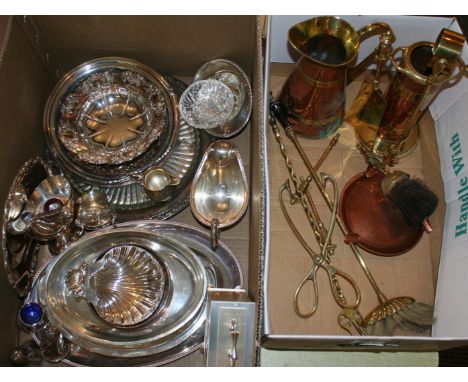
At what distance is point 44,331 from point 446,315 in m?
0.63

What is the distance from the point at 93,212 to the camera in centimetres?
78

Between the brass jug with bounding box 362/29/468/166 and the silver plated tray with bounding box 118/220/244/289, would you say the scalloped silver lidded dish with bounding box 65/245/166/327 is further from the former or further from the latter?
the brass jug with bounding box 362/29/468/166

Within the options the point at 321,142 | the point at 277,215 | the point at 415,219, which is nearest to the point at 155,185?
the point at 277,215

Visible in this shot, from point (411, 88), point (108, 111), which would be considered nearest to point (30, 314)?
point (108, 111)

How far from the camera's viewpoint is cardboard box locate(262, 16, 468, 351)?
778 mm

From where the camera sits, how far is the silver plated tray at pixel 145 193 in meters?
0.81

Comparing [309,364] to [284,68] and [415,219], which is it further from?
[284,68]

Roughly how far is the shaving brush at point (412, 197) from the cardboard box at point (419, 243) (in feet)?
0.23

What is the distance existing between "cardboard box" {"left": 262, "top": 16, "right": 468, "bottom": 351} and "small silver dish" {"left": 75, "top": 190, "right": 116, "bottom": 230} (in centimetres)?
27

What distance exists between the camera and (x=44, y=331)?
722 mm

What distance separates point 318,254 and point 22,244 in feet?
1.61

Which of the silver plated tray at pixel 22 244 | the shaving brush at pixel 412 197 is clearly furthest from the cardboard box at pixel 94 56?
the shaving brush at pixel 412 197

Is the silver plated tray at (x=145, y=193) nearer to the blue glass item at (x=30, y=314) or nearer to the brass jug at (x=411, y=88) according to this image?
the blue glass item at (x=30, y=314)

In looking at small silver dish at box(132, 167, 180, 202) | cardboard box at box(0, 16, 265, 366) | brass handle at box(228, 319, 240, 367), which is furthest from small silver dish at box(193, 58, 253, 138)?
brass handle at box(228, 319, 240, 367)
